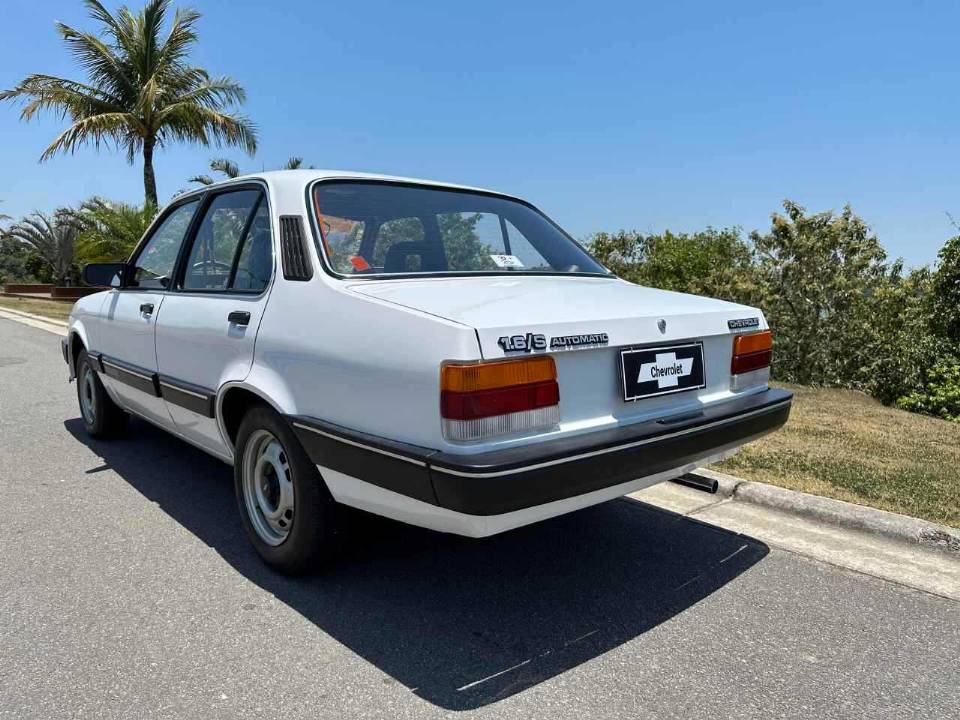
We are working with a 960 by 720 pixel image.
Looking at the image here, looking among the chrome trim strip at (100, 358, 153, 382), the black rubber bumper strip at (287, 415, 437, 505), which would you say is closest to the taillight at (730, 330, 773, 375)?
the black rubber bumper strip at (287, 415, 437, 505)

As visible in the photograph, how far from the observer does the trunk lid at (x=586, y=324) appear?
2461 millimetres

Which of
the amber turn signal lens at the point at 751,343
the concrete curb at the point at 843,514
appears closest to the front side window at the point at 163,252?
the amber turn signal lens at the point at 751,343

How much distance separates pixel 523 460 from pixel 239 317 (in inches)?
62.4

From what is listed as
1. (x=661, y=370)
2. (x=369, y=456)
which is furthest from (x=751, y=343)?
(x=369, y=456)

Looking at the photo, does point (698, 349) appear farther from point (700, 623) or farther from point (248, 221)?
point (248, 221)

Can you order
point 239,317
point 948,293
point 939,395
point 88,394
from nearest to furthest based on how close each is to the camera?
point 239,317
point 88,394
point 939,395
point 948,293

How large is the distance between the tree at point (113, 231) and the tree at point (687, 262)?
472 inches

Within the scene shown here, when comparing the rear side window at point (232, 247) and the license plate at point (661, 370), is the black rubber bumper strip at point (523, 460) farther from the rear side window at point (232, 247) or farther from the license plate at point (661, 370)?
the rear side window at point (232, 247)

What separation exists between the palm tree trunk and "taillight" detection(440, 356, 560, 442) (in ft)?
65.0

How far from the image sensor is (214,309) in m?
3.45

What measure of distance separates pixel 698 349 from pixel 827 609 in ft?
3.80

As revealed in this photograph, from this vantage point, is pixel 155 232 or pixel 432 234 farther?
pixel 155 232

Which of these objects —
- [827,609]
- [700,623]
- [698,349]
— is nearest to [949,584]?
[827,609]

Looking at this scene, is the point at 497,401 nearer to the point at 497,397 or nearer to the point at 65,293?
the point at 497,397
